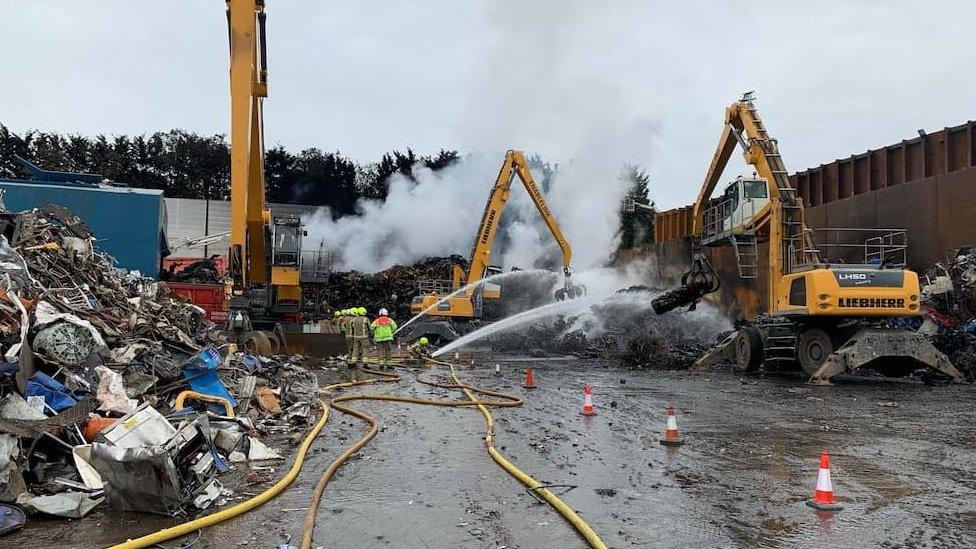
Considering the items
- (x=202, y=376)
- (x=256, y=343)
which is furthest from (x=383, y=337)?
(x=202, y=376)

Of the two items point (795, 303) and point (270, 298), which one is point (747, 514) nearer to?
point (795, 303)

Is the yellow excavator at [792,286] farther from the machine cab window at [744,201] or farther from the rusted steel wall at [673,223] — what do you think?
the rusted steel wall at [673,223]

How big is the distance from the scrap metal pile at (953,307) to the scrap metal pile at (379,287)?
23602 mm

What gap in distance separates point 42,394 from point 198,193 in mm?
44652

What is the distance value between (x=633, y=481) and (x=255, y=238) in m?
12.9

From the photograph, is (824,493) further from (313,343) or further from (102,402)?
(313,343)

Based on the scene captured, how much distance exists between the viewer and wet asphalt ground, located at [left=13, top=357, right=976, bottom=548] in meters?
4.84

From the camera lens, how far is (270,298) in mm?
18422

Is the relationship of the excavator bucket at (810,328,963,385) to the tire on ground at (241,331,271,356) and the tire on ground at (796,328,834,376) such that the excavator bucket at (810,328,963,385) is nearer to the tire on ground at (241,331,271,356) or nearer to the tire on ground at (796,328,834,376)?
the tire on ground at (796,328,834,376)

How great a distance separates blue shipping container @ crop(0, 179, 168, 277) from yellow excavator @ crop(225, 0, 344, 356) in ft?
12.4

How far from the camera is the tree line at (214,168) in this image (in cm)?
4197

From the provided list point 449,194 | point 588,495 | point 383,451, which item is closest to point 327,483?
point 383,451

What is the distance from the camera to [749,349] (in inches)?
649

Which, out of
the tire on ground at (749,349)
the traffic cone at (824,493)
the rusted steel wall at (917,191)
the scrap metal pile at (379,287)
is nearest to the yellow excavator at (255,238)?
the tire on ground at (749,349)
